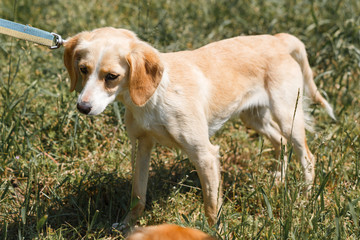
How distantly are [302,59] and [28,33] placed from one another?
6.97 feet

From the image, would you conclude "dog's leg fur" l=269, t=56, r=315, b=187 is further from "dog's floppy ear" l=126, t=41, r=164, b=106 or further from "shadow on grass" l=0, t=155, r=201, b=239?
"dog's floppy ear" l=126, t=41, r=164, b=106

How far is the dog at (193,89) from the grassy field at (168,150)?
0.22 metres

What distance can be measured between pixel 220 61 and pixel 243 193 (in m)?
0.93

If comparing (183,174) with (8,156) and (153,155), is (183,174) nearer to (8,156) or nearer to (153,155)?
(153,155)

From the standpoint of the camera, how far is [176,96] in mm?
3164

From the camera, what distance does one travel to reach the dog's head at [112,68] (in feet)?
9.26

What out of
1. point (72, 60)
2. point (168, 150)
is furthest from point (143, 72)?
point (168, 150)

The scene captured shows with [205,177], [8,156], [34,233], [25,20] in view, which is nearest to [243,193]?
[205,177]

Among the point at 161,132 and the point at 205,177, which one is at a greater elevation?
the point at 161,132

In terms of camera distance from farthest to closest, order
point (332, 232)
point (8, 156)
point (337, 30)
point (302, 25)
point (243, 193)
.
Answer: point (302, 25)
point (337, 30)
point (8, 156)
point (243, 193)
point (332, 232)

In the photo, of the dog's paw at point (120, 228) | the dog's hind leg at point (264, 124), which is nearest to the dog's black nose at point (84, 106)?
the dog's paw at point (120, 228)

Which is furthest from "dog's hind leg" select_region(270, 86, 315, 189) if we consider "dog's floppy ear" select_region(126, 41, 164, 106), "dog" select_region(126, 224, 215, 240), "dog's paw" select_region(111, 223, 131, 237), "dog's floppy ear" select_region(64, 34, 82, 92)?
"dog" select_region(126, 224, 215, 240)

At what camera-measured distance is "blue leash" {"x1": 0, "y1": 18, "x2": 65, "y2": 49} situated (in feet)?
9.95

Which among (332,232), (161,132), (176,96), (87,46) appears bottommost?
(332,232)
